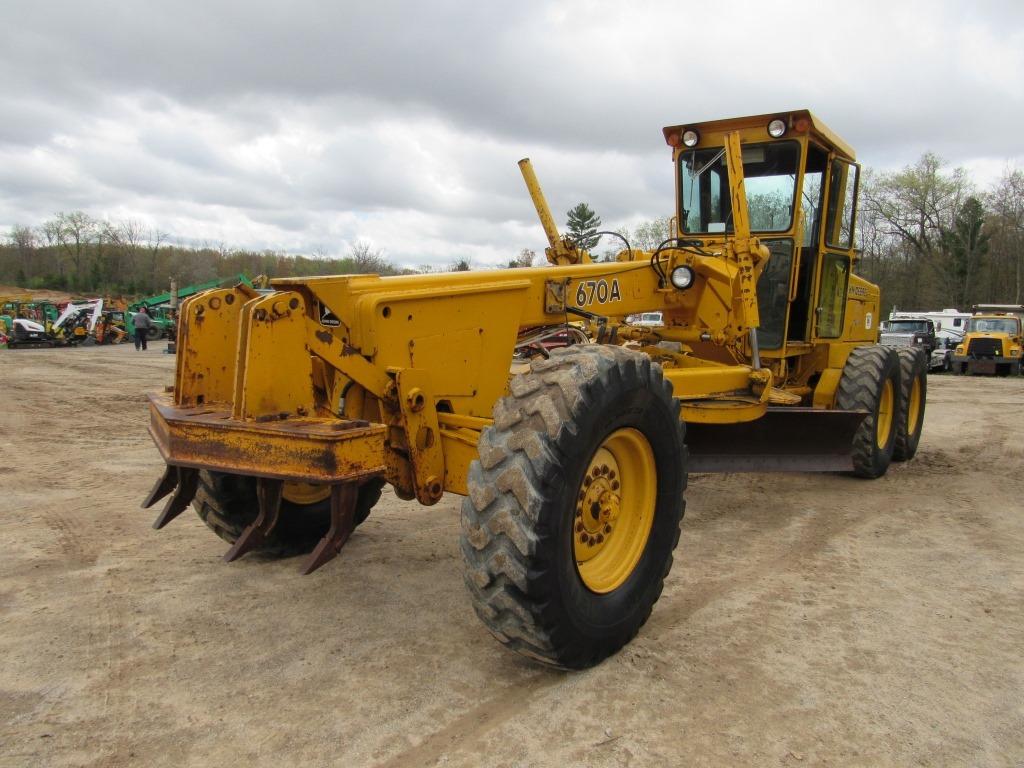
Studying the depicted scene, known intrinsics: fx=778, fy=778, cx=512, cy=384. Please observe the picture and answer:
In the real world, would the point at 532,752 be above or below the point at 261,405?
below

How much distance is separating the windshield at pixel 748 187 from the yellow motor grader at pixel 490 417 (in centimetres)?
116

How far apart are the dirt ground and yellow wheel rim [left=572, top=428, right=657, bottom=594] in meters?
0.38

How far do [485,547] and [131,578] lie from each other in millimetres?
2415

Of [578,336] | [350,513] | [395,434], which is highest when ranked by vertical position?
[578,336]

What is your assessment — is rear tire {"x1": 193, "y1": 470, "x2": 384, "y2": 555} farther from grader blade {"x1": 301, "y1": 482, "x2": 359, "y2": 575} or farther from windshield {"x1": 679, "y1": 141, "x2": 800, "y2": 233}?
windshield {"x1": 679, "y1": 141, "x2": 800, "y2": 233}

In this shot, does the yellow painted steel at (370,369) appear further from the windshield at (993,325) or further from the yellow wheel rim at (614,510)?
the windshield at (993,325)

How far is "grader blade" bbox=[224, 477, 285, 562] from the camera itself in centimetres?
338

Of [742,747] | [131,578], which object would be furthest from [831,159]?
[131,578]

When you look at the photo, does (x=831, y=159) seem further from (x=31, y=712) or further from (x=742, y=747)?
(x=31, y=712)

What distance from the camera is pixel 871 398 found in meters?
6.65

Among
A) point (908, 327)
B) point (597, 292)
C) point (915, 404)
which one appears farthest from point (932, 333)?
point (597, 292)

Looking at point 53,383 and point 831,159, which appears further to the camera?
point 53,383

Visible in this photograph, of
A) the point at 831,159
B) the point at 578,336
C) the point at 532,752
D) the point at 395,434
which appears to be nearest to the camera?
the point at 532,752

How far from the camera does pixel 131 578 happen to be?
425 centimetres
